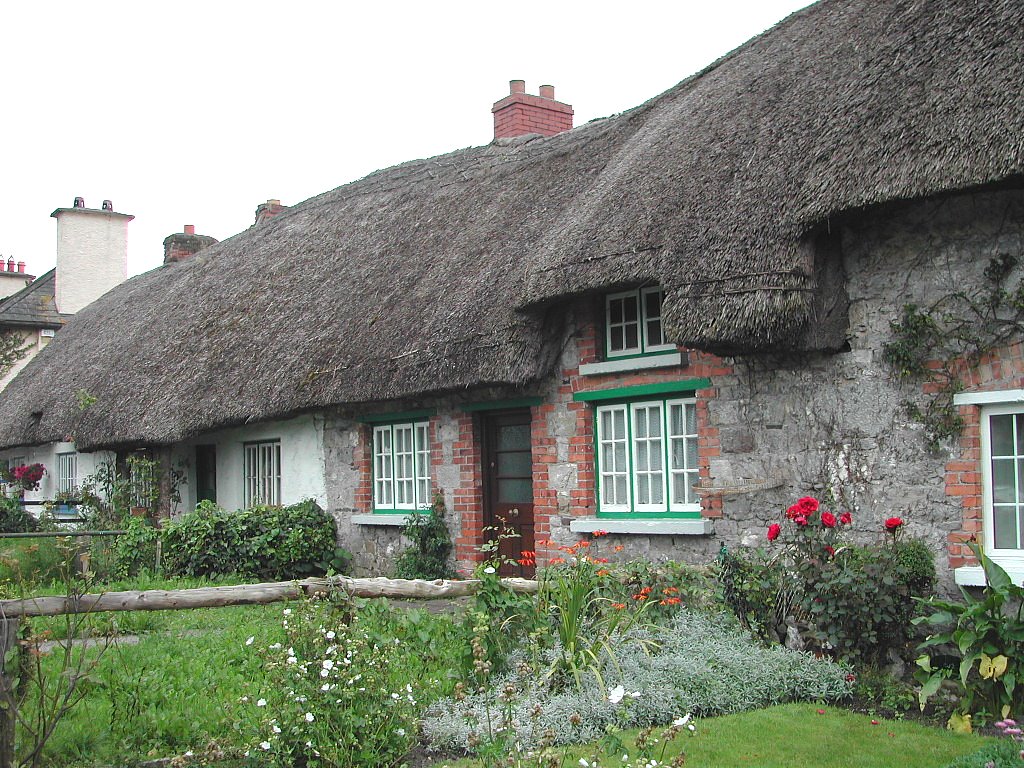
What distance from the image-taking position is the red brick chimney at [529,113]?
16.2 meters

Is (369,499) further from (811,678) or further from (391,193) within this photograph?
(811,678)

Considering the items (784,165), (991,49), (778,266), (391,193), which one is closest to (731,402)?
(778,266)

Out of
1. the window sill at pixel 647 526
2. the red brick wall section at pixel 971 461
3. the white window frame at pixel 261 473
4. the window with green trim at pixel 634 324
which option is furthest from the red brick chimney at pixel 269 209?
the red brick wall section at pixel 971 461

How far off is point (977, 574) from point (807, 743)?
2.19 m

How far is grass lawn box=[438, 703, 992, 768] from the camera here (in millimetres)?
5176

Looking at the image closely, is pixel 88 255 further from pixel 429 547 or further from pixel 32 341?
pixel 429 547

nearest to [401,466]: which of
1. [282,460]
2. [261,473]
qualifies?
[282,460]

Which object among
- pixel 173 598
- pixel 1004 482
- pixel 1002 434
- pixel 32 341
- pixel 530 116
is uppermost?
pixel 530 116

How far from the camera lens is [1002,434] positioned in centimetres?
711

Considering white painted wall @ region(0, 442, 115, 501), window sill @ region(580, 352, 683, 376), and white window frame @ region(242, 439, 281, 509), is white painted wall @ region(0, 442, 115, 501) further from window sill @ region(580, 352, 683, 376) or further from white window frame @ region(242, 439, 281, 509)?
window sill @ region(580, 352, 683, 376)

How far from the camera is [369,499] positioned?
12.7m

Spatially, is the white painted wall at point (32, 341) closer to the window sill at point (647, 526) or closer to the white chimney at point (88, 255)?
the white chimney at point (88, 255)

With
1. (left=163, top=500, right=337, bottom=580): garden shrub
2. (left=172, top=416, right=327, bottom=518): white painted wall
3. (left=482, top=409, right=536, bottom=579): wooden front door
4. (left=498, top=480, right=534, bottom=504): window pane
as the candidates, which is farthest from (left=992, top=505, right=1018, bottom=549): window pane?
(left=172, top=416, right=327, bottom=518): white painted wall

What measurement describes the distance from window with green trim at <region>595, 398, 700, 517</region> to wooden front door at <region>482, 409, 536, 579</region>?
42.6 inches
